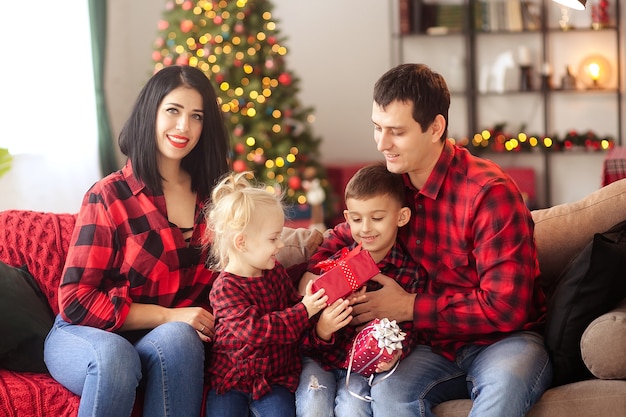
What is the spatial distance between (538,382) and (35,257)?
1598mm

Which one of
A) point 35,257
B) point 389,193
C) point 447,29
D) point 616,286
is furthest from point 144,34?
point 616,286

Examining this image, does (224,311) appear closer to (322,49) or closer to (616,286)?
(616,286)

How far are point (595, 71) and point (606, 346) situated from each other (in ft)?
17.1

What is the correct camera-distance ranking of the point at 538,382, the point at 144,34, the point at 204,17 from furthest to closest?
the point at 144,34, the point at 204,17, the point at 538,382

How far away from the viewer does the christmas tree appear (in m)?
5.80

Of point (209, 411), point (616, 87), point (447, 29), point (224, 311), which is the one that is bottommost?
point (209, 411)

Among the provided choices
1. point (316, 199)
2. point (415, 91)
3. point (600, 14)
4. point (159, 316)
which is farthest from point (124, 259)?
point (600, 14)

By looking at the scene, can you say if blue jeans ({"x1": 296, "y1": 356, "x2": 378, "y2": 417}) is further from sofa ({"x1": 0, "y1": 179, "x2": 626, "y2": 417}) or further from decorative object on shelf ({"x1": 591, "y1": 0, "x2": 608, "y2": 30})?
decorative object on shelf ({"x1": 591, "y1": 0, "x2": 608, "y2": 30})

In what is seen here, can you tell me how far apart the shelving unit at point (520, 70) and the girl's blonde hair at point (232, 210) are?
16.1 ft

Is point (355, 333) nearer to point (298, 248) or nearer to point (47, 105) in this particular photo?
point (298, 248)

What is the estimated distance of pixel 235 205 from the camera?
2365 millimetres

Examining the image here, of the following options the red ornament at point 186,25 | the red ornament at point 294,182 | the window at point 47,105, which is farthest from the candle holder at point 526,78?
the window at point 47,105

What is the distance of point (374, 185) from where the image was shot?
243 centimetres

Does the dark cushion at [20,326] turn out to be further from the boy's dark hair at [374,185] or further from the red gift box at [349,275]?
the boy's dark hair at [374,185]
